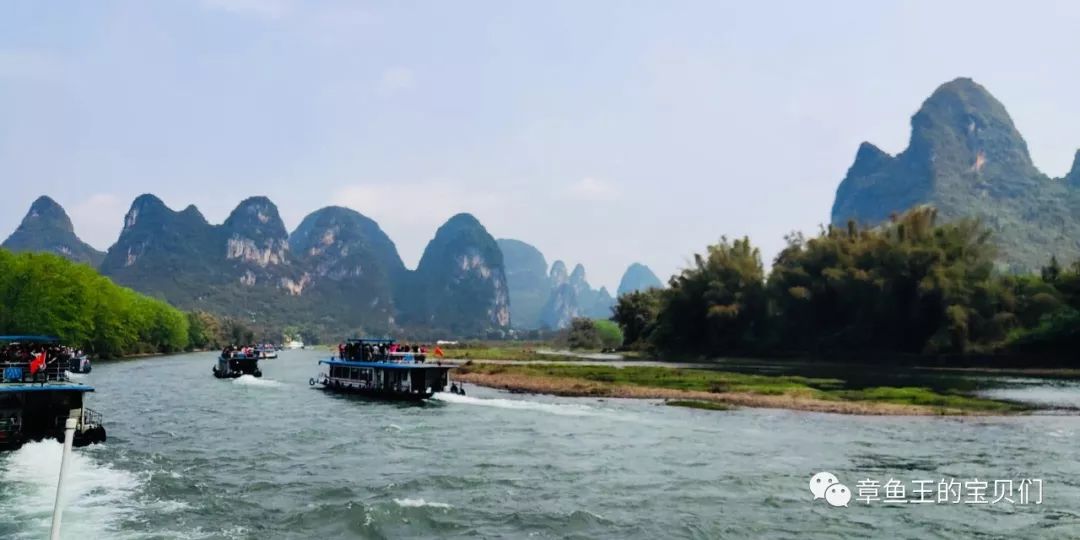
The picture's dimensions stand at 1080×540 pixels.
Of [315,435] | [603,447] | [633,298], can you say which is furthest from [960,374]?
[633,298]

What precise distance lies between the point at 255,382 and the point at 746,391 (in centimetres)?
4350

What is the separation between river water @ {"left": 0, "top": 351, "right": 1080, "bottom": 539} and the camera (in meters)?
21.9

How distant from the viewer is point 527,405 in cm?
5103

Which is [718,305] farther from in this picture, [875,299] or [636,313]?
[636,313]

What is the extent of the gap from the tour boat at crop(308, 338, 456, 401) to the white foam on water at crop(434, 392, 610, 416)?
1396 millimetres

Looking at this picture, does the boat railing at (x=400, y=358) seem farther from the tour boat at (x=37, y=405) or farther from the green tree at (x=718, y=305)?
the green tree at (x=718, y=305)

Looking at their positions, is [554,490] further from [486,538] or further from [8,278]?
[8,278]

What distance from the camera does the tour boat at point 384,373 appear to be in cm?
5403

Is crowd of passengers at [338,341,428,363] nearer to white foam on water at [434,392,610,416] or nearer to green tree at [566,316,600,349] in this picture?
white foam on water at [434,392,610,416]

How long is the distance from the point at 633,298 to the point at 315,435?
125965 mm

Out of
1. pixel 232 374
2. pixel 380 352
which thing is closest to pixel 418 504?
pixel 380 352

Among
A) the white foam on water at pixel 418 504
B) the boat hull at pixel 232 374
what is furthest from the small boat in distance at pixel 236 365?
the white foam on water at pixel 418 504

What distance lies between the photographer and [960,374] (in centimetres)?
7919

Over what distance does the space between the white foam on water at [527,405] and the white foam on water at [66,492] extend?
2459cm
